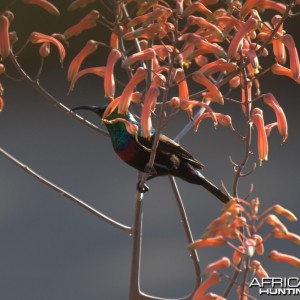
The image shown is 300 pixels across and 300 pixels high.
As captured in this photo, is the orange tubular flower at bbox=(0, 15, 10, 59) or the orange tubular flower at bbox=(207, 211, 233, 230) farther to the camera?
the orange tubular flower at bbox=(0, 15, 10, 59)

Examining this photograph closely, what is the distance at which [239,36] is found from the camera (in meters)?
2.22

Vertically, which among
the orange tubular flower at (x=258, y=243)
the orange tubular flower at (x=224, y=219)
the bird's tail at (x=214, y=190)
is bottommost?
the bird's tail at (x=214, y=190)

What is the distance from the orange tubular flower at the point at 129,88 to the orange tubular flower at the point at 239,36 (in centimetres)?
20

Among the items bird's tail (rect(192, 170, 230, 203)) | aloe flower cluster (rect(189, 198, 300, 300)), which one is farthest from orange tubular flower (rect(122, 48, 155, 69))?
bird's tail (rect(192, 170, 230, 203))

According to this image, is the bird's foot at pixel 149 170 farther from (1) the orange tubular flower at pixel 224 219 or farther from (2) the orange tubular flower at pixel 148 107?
(1) the orange tubular flower at pixel 224 219

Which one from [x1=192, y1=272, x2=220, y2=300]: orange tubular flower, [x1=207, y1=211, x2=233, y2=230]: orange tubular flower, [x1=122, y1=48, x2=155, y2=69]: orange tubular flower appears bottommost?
[x1=192, y1=272, x2=220, y2=300]: orange tubular flower

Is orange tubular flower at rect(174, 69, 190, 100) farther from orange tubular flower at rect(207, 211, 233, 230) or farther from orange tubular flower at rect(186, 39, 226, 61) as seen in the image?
orange tubular flower at rect(207, 211, 233, 230)

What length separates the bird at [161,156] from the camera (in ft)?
9.11

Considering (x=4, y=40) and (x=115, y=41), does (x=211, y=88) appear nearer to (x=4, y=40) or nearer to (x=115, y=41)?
(x=115, y=41)

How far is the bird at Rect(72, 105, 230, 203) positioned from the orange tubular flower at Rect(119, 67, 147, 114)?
0.46m

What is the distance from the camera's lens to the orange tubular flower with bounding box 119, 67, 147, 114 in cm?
228

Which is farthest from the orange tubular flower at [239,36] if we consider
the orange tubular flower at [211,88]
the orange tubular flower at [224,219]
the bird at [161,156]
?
the bird at [161,156]

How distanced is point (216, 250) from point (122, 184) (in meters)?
0.75

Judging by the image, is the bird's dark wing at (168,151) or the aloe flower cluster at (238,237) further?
the bird's dark wing at (168,151)
